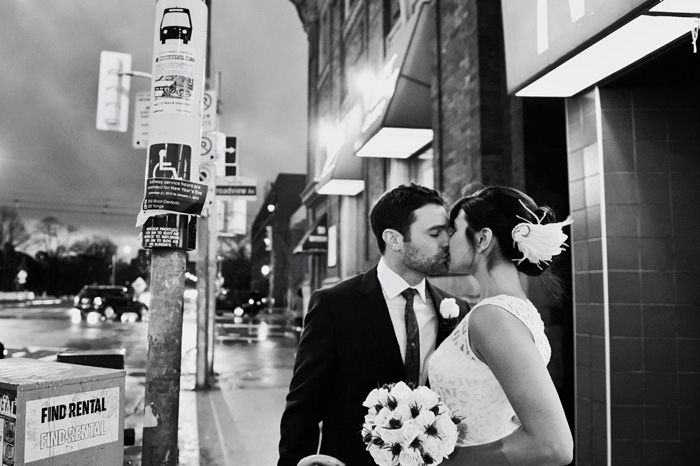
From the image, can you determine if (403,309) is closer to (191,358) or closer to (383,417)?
(383,417)

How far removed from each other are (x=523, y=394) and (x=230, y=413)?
291 inches

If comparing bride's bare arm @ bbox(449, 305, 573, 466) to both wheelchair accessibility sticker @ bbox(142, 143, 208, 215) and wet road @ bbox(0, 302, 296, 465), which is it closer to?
wheelchair accessibility sticker @ bbox(142, 143, 208, 215)

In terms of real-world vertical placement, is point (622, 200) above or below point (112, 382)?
above

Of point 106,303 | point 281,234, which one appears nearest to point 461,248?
point 106,303

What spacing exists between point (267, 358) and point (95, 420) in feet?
42.1

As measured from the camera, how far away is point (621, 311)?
16.0 ft

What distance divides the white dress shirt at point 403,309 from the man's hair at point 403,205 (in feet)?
0.52

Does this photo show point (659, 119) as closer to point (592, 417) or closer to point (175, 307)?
point (592, 417)

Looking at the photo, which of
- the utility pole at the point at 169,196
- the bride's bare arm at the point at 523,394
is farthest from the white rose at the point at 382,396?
the utility pole at the point at 169,196

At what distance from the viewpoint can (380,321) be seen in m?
Result: 2.71

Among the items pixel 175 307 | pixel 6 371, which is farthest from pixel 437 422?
pixel 175 307

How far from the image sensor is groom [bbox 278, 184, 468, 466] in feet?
8.68

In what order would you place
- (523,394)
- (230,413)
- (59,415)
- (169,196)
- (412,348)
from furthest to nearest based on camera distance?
(230,413)
(169,196)
(412,348)
(59,415)
(523,394)

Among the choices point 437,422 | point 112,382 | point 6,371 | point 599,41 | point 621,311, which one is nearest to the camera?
point 437,422
